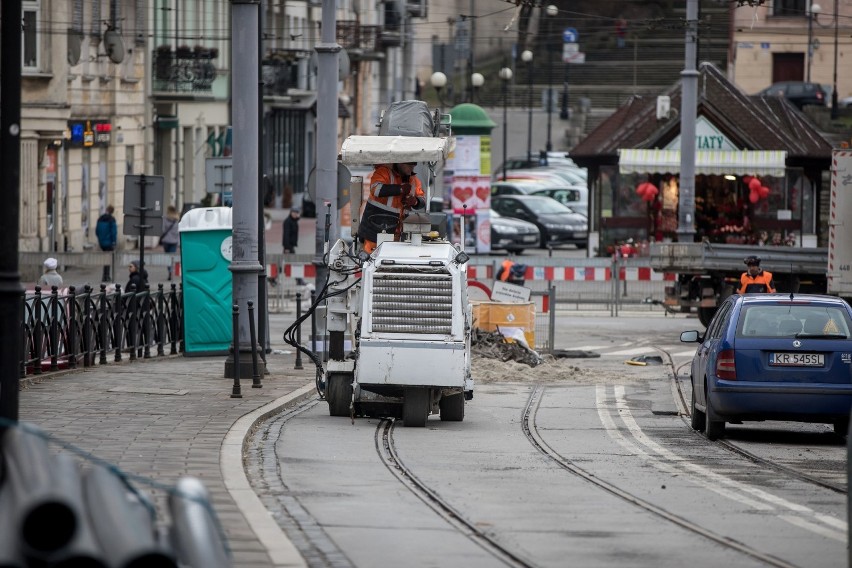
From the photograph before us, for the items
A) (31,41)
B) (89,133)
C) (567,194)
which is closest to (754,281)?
(31,41)

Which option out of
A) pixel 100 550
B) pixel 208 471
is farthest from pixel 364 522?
pixel 100 550

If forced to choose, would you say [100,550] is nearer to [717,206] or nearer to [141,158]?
[717,206]

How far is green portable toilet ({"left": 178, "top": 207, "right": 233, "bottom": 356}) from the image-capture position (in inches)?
1015

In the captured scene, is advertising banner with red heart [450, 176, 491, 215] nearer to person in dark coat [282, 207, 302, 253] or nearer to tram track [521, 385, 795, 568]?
person in dark coat [282, 207, 302, 253]

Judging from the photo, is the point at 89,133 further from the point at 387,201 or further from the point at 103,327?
the point at 387,201

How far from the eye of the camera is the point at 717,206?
149 feet

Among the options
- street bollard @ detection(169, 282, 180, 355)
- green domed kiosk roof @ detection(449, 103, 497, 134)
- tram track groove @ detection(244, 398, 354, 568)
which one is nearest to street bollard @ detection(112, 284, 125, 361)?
street bollard @ detection(169, 282, 180, 355)

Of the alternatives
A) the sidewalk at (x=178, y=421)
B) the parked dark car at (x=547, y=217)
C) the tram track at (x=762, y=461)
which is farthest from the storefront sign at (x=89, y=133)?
the tram track at (x=762, y=461)

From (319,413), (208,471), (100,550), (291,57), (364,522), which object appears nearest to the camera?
Answer: (100,550)

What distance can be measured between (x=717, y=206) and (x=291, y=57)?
2491cm

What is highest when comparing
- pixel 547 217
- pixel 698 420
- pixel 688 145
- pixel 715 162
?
pixel 688 145

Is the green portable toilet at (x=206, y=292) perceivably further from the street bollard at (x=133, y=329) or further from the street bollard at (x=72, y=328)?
the street bollard at (x=72, y=328)

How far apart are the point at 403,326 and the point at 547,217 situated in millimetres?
40052

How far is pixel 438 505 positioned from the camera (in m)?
12.0
